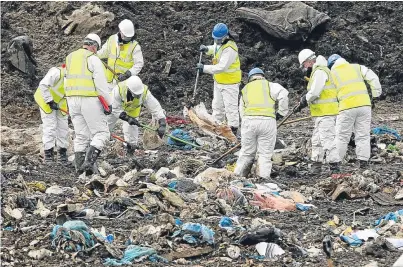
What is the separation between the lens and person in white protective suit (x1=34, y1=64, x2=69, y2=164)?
40.1ft

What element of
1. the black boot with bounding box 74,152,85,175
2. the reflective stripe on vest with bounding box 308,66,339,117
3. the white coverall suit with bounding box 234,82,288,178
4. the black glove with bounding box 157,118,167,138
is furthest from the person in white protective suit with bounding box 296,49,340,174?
the black boot with bounding box 74,152,85,175

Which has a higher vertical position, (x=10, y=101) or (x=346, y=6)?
(x=346, y=6)

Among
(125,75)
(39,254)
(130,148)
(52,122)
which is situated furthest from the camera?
(125,75)

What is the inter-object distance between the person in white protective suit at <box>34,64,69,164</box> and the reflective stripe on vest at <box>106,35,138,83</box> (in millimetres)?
1780

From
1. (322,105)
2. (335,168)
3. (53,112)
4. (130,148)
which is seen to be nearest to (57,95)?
(53,112)

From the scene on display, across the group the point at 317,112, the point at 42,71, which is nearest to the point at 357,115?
the point at 317,112

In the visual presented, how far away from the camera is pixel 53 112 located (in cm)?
1255

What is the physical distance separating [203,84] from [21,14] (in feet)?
17.3

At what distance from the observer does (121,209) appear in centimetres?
911

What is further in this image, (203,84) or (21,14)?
(21,14)

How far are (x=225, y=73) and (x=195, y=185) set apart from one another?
15.5 feet

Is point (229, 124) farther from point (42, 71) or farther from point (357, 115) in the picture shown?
point (42, 71)

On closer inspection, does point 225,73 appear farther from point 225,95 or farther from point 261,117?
point 261,117

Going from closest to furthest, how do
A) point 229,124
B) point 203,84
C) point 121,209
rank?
1. point 121,209
2. point 229,124
3. point 203,84
